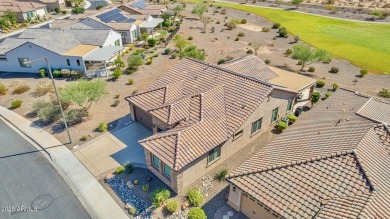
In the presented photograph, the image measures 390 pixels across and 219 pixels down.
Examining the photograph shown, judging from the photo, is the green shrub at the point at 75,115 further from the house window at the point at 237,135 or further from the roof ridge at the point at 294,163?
the roof ridge at the point at 294,163

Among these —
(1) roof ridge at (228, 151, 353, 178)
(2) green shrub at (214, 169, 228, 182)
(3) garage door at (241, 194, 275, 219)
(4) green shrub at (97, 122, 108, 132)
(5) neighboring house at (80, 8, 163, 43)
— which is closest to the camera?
(1) roof ridge at (228, 151, 353, 178)

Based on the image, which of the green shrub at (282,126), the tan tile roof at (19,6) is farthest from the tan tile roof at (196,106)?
the tan tile roof at (19,6)

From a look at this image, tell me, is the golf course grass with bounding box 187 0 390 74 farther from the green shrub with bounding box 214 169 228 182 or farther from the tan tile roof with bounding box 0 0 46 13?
the tan tile roof with bounding box 0 0 46 13

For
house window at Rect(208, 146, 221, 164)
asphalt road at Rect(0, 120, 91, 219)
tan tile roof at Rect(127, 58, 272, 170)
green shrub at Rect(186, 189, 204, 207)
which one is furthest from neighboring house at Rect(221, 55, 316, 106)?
asphalt road at Rect(0, 120, 91, 219)

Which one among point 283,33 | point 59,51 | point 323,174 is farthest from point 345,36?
point 59,51

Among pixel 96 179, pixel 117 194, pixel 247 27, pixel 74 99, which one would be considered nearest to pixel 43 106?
pixel 74 99

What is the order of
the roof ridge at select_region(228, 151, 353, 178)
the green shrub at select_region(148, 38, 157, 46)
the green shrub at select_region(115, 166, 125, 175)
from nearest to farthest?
the roof ridge at select_region(228, 151, 353, 178), the green shrub at select_region(115, 166, 125, 175), the green shrub at select_region(148, 38, 157, 46)
